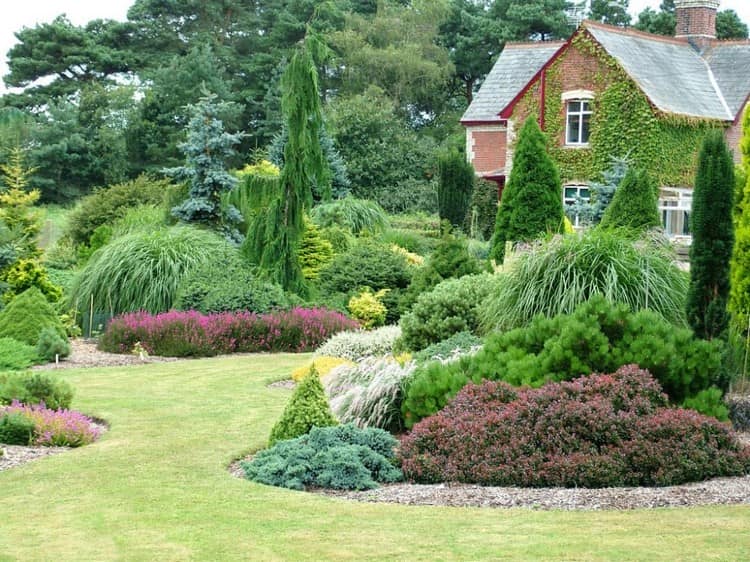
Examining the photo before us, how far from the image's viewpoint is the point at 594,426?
8.48 meters

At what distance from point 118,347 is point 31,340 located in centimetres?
124

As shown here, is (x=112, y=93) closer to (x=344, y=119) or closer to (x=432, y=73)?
(x=344, y=119)

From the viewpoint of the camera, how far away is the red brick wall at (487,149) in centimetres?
4028

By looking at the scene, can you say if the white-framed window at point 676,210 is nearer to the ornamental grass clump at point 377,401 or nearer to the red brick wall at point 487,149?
the red brick wall at point 487,149

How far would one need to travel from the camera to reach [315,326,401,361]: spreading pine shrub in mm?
14234

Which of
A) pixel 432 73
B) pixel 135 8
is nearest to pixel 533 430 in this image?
pixel 432 73

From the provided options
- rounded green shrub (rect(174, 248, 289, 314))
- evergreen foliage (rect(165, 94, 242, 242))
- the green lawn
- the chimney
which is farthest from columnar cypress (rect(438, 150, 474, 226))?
the green lawn

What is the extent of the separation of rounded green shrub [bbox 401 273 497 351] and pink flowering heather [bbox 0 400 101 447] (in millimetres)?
4138

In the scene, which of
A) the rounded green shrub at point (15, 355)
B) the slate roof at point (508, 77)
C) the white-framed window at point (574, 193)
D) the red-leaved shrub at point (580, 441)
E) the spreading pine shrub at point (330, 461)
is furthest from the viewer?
the slate roof at point (508, 77)

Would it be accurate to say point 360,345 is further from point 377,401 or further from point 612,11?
point 612,11

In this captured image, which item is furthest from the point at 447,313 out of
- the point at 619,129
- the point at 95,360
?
the point at 619,129

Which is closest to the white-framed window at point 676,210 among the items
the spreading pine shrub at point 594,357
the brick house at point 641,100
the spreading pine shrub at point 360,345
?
the brick house at point 641,100

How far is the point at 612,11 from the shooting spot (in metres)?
56.5

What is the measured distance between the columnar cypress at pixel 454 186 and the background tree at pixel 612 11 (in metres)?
23.3
